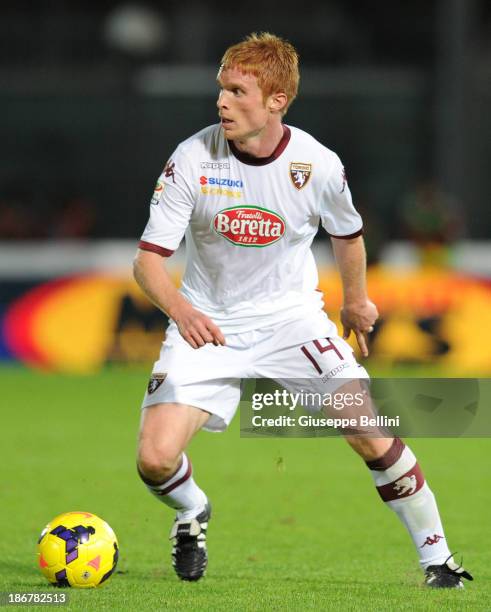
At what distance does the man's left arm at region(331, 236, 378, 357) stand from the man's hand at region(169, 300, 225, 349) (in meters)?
0.75

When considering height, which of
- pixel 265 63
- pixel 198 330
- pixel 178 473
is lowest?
pixel 178 473

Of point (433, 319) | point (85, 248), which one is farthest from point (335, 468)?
point (85, 248)

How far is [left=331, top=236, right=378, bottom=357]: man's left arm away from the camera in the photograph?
594 cm

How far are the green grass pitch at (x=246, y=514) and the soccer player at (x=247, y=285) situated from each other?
364mm

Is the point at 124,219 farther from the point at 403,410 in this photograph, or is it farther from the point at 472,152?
the point at 403,410

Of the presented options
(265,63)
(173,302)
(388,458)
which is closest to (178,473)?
(173,302)

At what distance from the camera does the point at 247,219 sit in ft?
18.8

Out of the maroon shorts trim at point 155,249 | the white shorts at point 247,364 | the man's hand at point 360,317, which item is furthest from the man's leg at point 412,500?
the maroon shorts trim at point 155,249

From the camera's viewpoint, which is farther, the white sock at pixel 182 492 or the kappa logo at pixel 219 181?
Result: the white sock at pixel 182 492

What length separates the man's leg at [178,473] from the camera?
18.5 feet

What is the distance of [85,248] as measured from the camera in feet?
52.8
